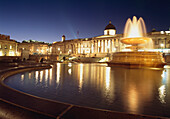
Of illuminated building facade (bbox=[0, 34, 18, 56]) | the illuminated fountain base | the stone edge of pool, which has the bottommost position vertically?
the stone edge of pool

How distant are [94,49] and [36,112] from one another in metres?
72.6

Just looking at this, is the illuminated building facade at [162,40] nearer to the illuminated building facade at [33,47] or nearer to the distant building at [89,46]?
the distant building at [89,46]

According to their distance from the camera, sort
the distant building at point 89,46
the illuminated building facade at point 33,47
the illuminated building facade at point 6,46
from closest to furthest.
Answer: the illuminated building facade at point 6,46, the distant building at point 89,46, the illuminated building facade at point 33,47

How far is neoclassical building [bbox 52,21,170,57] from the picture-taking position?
175 ft

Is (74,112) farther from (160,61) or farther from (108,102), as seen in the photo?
(160,61)

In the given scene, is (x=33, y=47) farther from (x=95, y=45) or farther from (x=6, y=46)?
(x=95, y=45)

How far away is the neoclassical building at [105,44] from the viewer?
5331cm

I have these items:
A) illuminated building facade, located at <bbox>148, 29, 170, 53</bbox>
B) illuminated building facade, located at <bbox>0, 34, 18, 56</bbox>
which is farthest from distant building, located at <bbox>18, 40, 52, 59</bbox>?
illuminated building facade, located at <bbox>148, 29, 170, 53</bbox>

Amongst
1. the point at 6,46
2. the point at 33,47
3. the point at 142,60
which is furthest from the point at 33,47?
the point at 142,60

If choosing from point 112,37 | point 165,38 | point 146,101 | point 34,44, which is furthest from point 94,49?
point 146,101

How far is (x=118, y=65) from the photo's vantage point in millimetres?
16203

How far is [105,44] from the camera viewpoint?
6938 centimetres

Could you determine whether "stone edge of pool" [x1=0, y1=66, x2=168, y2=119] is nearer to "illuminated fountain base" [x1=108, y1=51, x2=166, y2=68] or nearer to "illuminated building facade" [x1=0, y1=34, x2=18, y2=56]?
"illuminated fountain base" [x1=108, y1=51, x2=166, y2=68]

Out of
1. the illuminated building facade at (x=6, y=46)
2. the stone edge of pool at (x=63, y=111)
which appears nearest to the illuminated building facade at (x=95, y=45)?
the illuminated building facade at (x=6, y=46)
